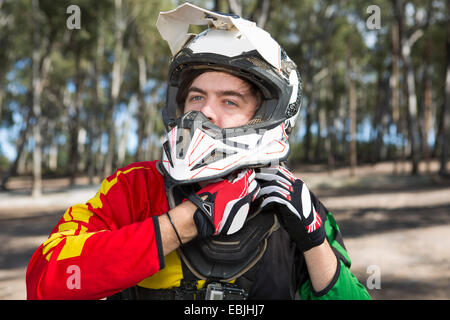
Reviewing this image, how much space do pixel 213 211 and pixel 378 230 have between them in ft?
23.9

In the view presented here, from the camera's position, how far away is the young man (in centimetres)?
125

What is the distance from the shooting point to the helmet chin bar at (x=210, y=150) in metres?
1.52

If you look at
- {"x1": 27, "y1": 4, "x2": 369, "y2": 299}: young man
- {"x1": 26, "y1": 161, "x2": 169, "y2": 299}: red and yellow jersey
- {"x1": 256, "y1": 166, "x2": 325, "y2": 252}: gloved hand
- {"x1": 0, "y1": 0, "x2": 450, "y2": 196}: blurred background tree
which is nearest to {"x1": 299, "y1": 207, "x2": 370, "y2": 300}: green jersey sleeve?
{"x1": 27, "y1": 4, "x2": 369, "y2": 299}: young man

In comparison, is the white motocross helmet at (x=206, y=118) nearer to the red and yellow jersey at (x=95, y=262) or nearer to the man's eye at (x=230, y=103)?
the man's eye at (x=230, y=103)

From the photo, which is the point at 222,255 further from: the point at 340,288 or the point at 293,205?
the point at 340,288

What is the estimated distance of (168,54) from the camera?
26.1m

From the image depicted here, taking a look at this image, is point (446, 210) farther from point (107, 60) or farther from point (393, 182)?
point (107, 60)

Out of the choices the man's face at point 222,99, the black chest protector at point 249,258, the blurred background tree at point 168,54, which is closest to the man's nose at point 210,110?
the man's face at point 222,99

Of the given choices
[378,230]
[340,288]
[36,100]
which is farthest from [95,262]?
[36,100]

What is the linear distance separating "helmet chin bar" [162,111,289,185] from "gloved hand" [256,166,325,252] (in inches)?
4.3

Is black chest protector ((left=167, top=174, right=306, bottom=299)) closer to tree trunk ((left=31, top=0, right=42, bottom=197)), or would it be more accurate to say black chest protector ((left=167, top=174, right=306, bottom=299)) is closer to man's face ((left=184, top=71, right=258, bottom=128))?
man's face ((left=184, top=71, right=258, bottom=128))

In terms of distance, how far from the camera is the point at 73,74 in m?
30.8

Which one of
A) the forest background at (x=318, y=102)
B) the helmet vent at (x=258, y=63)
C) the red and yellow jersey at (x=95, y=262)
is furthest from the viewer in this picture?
the forest background at (x=318, y=102)
